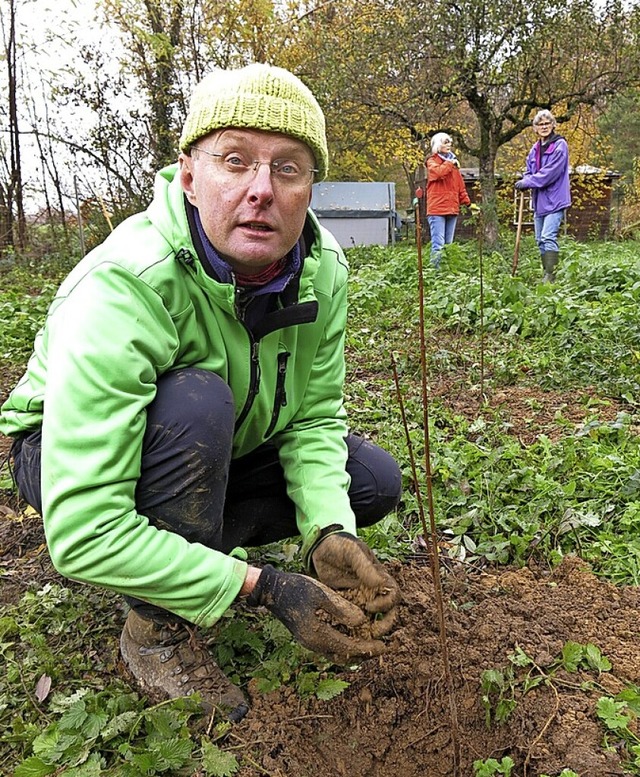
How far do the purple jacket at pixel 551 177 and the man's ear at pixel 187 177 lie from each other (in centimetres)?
634

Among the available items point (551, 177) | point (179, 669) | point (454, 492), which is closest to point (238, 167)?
point (179, 669)

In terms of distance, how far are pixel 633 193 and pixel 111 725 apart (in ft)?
85.8

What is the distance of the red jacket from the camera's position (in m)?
8.10

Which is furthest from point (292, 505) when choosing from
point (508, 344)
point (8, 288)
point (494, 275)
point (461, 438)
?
point (8, 288)

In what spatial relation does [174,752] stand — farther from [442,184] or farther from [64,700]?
[442,184]

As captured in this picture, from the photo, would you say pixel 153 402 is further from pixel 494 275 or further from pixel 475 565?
pixel 494 275

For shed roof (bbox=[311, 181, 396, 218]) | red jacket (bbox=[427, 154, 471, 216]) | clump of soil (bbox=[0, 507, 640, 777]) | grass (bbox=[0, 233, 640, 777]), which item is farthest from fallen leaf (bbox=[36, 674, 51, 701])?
shed roof (bbox=[311, 181, 396, 218])

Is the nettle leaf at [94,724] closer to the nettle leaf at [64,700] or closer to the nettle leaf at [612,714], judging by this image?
the nettle leaf at [64,700]

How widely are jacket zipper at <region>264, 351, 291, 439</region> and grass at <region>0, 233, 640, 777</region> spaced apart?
576mm

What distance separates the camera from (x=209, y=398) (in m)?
1.57

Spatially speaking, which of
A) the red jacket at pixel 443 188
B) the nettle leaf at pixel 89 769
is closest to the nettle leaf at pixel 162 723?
the nettle leaf at pixel 89 769

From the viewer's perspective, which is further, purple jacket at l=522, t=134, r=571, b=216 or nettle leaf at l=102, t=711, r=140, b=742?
purple jacket at l=522, t=134, r=571, b=216

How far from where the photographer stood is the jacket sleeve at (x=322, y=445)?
1806 millimetres

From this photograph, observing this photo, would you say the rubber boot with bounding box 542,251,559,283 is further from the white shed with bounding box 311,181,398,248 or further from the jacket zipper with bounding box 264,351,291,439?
the white shed with bounding box 311,181,398,248
